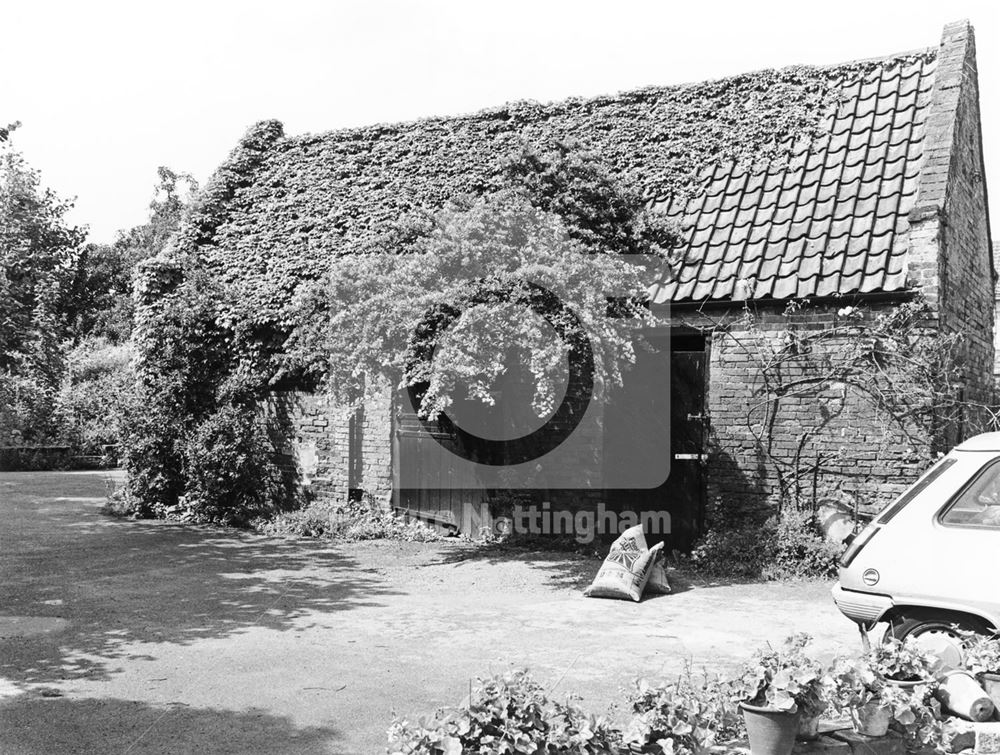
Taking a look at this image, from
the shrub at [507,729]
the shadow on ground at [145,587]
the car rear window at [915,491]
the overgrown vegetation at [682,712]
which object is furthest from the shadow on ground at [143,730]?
the car rear window at [915,491]

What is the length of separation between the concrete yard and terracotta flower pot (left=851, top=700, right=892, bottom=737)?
81.6 inches

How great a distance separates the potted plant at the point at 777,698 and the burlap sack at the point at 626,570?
4.97 metres

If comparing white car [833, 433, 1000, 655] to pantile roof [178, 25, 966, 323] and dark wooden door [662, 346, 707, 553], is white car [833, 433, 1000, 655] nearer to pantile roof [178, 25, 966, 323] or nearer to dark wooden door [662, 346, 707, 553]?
pantile roof [178, 25, 966, 323]

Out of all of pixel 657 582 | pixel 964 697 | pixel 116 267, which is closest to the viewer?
pixel 964 697

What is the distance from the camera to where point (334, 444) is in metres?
13.9

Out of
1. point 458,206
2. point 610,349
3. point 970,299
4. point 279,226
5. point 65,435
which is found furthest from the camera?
point 65,435

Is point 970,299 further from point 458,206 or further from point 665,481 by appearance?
point 458,206

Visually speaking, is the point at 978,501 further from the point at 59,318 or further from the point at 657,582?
the point at 59,318

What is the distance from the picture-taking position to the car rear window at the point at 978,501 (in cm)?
566

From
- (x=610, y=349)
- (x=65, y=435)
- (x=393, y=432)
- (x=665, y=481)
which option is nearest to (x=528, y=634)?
(x=610, y=349)

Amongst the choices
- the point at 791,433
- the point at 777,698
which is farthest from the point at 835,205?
the point at 777,698

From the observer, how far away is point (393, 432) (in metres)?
13.2

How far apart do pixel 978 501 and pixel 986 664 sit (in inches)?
60.6

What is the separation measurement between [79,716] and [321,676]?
5.08 ft
